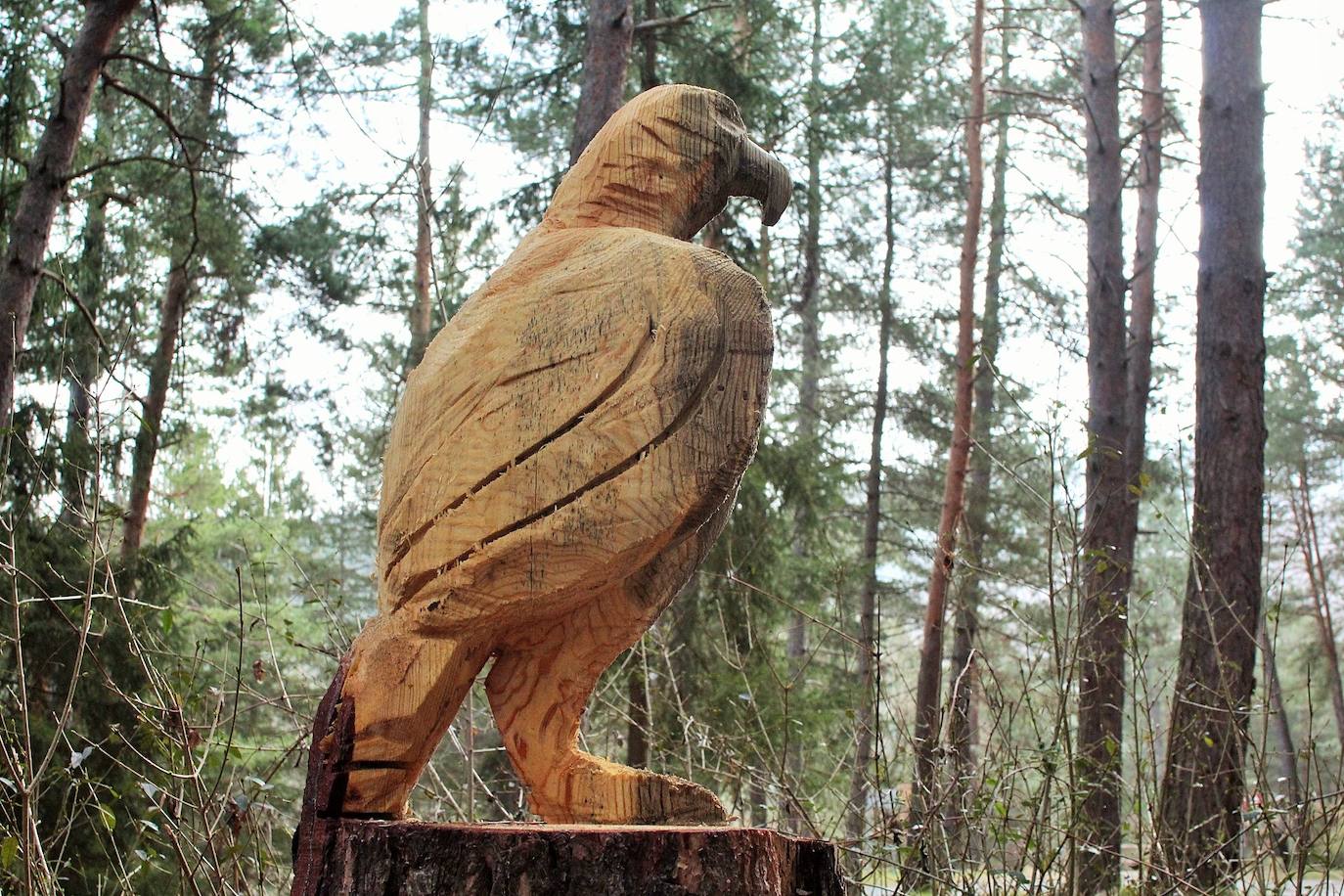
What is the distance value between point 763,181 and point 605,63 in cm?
382

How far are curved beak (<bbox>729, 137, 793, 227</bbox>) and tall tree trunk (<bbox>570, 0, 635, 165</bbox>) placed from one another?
142 inches

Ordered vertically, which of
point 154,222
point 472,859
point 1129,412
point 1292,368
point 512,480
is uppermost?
point 1292,368

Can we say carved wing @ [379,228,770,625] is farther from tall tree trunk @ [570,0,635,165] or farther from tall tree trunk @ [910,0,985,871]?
tall tree trunk @ [910,0,985,871]

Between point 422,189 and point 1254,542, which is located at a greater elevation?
point 422,189

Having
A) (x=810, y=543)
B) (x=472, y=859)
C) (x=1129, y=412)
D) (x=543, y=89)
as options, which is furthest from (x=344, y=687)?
(x=1129, y=412)

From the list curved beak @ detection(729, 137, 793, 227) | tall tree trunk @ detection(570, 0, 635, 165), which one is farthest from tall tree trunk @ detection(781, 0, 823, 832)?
curved beak @ detection(729, 137, 793, 227)

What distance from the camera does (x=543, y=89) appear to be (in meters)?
8.03

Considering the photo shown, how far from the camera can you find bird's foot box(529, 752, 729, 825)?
Answer: 87.3 inches

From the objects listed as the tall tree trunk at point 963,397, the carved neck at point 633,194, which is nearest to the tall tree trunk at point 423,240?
the tall tree trunk at point 963,397

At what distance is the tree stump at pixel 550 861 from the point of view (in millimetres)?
1877

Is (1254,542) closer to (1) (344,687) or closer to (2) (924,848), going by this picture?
(2) (924,848)

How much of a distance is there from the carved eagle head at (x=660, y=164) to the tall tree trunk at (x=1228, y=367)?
416cm

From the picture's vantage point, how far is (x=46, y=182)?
17.7 ft

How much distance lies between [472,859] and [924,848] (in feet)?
6.49
